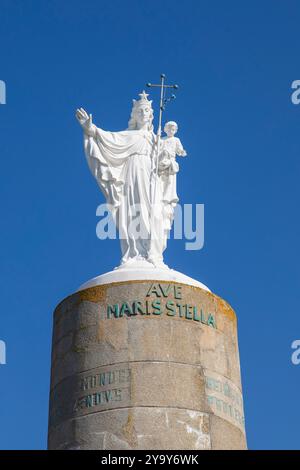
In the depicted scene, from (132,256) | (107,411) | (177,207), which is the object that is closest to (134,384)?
(107,411)

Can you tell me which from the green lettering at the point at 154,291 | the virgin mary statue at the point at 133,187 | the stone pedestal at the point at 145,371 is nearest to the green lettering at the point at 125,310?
the stone pedestal at the point at 145,371

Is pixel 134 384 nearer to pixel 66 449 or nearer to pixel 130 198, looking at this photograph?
pixel 66 449

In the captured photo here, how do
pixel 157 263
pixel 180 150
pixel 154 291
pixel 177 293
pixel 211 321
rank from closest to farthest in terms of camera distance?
pixel 154 291 → pixel 177 293 → pixel 211 321 → pixel 157 263 → pixel 180 150

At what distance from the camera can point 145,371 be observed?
16578mm

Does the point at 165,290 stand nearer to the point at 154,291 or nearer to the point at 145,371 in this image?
the point at 154,291

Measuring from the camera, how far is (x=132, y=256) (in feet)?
61.8

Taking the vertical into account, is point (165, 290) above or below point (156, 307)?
Result: above

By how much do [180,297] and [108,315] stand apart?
1221 millimetres

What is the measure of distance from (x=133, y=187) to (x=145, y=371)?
4.13m

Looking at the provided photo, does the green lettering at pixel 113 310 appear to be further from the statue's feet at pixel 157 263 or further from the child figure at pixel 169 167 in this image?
the child figure at pixel 169 167

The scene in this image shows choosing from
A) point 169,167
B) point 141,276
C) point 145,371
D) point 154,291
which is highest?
point 169,167

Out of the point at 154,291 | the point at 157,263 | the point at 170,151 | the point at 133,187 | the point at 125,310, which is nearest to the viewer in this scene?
the point at 125,310

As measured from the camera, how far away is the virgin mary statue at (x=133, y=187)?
62.2ft

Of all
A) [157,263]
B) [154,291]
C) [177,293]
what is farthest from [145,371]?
[157,263]
